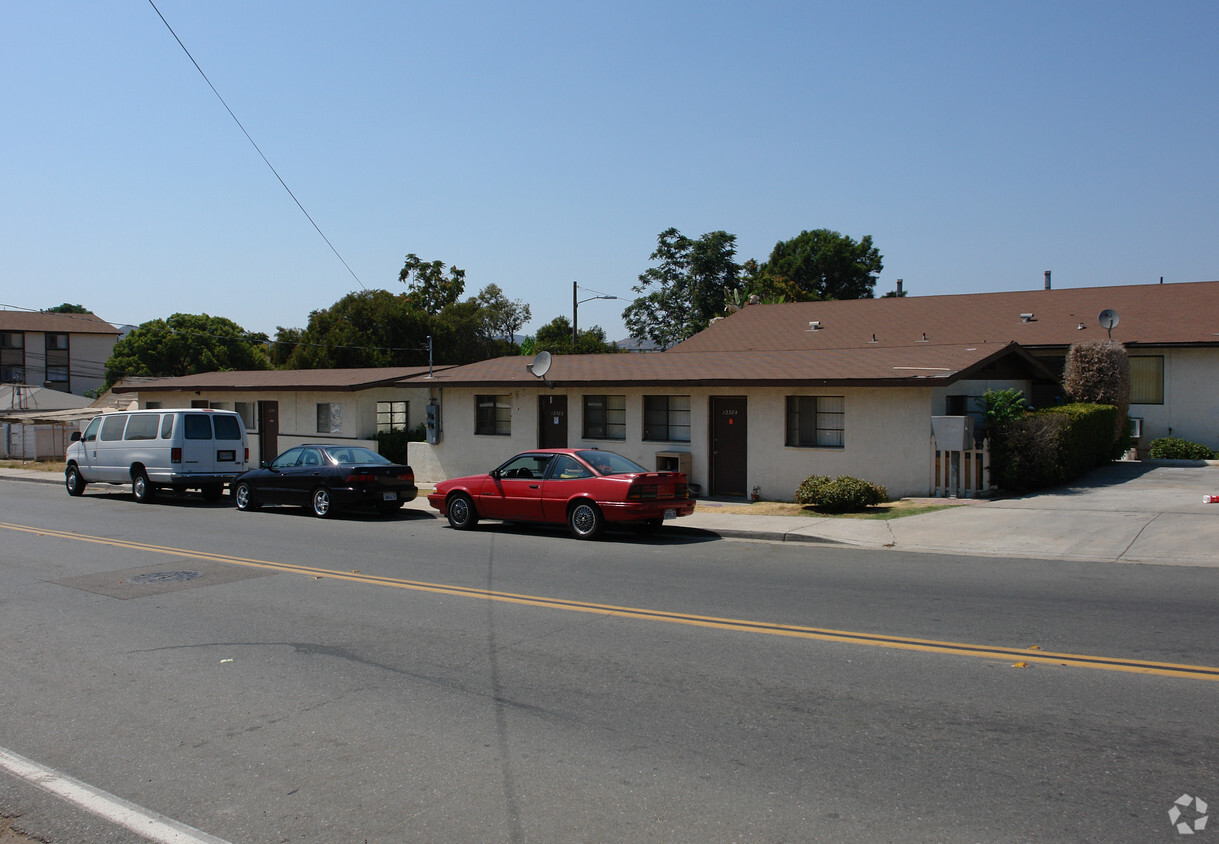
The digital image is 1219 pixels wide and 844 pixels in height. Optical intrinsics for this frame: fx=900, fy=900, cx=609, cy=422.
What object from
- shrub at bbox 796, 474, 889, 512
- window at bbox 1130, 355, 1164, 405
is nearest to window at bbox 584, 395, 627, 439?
shrub at bbox 796, 474, 889, 512

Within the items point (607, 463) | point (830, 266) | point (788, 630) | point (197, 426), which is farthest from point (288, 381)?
point (830, 266)

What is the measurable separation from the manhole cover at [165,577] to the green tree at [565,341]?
27852 millimetres

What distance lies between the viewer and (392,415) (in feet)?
97.2

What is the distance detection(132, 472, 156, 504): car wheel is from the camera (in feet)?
70.6

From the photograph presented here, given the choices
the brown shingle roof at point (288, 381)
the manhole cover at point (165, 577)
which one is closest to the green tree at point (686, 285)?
the brown shingle roof at point (288, 381)

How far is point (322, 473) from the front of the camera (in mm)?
18312

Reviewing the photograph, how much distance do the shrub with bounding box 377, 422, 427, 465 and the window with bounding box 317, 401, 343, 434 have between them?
1295mm

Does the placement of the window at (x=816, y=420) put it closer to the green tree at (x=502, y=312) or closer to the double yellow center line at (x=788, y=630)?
the double yellow center line at (x=788, y=630)

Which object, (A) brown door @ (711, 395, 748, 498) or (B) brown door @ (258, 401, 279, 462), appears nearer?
(A) brown door @ (711, 395, 748, 498)

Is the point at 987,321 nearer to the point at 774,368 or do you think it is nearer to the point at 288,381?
the point at 774,368

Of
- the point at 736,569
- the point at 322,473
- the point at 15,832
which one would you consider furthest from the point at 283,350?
the point at 15,832

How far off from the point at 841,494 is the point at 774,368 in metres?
4.14

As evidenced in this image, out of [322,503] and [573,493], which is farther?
[322,503]

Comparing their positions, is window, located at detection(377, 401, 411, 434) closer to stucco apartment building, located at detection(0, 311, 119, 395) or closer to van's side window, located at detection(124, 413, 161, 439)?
van's side window, located at detection(124, 413, 161, 439)
